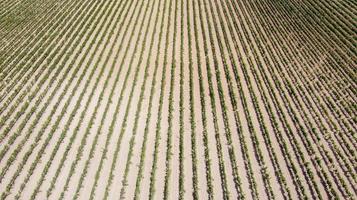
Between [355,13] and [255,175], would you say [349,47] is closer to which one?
[355,13]

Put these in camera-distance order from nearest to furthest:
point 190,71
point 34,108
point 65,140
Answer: point 65,140 → point 34,108 → point 190,71

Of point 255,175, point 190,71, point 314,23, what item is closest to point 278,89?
point 190,71

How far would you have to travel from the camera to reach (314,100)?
50.4 ft

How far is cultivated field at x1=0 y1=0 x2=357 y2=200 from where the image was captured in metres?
12.0

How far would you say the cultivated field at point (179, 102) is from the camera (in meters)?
12.0

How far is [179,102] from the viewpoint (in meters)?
15.3


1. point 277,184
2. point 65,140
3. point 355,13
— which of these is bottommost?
point 277,184

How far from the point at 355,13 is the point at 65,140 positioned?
16.4 metres

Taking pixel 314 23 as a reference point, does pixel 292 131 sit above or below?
below

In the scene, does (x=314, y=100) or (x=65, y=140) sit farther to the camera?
(x=314, y=100)

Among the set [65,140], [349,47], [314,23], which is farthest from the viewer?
[314,23]

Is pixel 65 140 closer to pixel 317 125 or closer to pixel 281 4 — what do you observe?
pixel 317 125

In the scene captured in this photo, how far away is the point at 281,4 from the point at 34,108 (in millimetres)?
14782

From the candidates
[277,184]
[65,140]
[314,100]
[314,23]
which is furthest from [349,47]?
[65,140]
